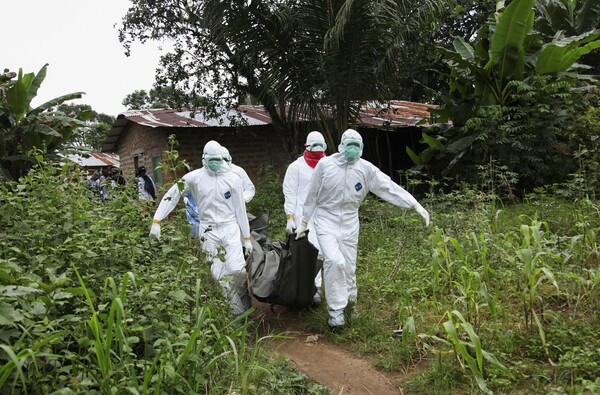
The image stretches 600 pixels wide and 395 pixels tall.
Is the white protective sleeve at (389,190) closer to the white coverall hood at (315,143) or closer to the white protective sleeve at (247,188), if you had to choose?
the white coverall hood at (315,143)

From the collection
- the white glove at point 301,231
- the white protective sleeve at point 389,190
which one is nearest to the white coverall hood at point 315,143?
the white protective sleeve at point 389,190

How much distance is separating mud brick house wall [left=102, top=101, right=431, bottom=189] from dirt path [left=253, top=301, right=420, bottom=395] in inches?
322

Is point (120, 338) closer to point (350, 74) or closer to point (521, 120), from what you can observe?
point (350, 74)

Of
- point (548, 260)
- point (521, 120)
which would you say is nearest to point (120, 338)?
point (548, 260)

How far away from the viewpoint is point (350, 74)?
8219 millimetres

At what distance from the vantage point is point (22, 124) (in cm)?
739

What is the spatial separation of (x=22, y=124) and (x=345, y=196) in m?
5.27

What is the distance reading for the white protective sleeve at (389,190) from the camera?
4.79 meters

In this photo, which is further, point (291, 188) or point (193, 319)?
point (291, 188)

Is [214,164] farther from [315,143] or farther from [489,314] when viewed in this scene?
[489,314]

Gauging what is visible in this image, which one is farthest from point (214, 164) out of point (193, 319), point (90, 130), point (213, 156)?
point (90, 130)

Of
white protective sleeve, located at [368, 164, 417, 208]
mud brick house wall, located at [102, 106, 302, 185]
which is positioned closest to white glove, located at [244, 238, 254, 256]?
white protective sleeve, located at [368, 164, 417, 208]

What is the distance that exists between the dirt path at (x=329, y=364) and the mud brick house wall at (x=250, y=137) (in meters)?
8.18

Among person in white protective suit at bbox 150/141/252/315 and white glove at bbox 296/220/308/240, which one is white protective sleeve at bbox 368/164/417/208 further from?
person in white protective suit at bbox 150/141/252/315
